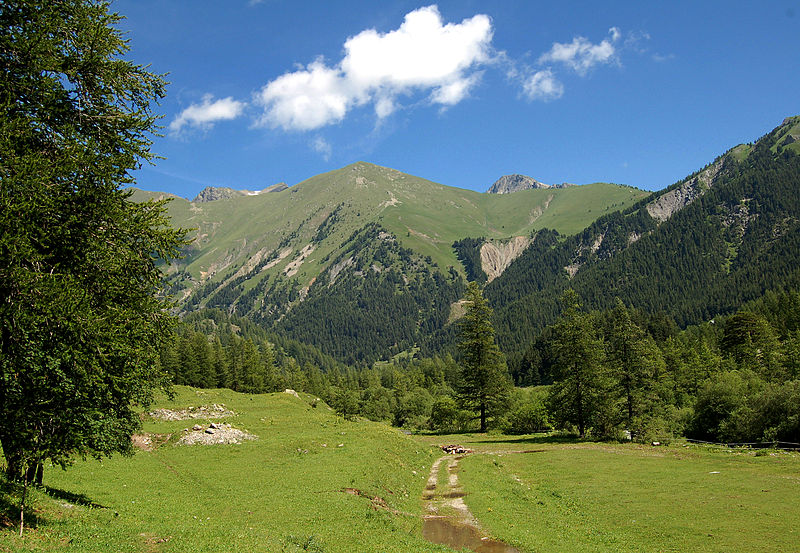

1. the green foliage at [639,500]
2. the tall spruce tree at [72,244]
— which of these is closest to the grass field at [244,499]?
the tall spruce tree at [72,244]

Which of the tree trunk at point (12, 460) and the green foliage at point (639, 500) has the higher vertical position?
the tree trunk at point (12, 460)

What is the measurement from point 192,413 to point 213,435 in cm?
1446

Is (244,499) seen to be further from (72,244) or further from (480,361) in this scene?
(480,361)

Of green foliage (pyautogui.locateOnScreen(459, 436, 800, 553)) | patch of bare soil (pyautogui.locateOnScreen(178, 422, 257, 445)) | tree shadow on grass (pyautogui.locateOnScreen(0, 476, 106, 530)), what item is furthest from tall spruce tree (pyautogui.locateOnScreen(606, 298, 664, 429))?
tree shadow on grass (pyautogui.locateOnScreen(0, 476, 106, 530))

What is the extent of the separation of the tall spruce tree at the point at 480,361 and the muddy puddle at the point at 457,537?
38.3 meters

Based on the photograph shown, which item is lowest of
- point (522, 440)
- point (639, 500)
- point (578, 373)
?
point (522, 440)

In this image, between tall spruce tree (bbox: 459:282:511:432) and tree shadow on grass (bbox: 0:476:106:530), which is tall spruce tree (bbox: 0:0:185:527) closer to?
tree shadow on grass (bbox: 0:476:106:530)

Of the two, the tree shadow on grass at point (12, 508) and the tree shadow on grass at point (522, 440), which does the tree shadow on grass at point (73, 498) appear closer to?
the tree shadow on grass at point (12, 508)

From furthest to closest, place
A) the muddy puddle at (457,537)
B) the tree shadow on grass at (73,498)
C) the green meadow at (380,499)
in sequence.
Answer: the muddy puddle at (457,537) → the tree shadow on grass at (73,498) → the green meadow at (380,499)

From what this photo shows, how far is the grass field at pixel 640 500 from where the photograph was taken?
20703mm

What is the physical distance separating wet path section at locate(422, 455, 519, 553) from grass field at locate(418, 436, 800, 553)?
717 millimetres

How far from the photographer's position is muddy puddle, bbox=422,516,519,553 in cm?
2112

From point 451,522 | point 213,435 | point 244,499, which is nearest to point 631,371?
point 451,522

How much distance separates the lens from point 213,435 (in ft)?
137
